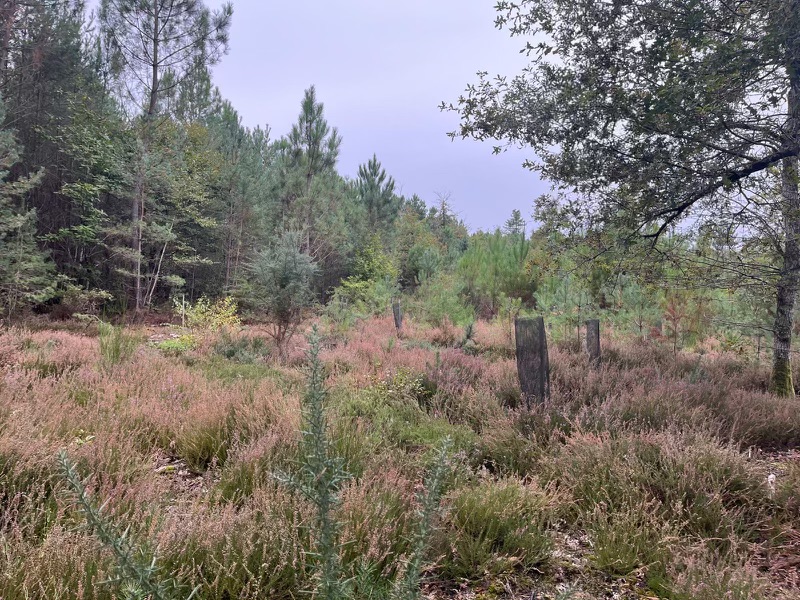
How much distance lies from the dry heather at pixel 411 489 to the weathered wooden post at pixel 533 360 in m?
0.22

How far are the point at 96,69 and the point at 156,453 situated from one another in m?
18.3

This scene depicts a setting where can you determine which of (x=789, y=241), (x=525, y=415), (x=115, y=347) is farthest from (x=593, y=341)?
(x=115, y=347)

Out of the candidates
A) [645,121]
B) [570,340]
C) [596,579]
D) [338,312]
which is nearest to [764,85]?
[645,121]

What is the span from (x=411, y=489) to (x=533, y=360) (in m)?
2.27

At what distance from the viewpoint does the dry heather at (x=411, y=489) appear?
1.98 metres

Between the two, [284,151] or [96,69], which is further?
[284,151]

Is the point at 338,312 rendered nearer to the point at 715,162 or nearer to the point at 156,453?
the point at 156,453

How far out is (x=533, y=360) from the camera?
179 inches

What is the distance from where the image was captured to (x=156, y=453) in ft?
11.3

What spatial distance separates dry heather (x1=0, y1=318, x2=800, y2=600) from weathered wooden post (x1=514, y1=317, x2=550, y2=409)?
0.71 ft

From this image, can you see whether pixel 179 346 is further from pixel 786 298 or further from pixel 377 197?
pixel 377 197

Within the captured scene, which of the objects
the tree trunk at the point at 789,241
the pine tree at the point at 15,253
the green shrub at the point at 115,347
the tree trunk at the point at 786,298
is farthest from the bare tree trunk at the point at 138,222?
the tree trunk at the point at 786,298

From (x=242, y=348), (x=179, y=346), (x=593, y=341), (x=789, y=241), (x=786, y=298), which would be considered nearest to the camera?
(x=789, y=241)

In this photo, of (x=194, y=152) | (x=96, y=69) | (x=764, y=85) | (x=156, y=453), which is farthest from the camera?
(x=194, y=152)
